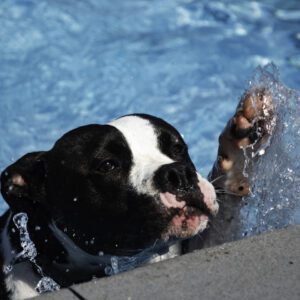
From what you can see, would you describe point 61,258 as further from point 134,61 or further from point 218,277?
point 134,61

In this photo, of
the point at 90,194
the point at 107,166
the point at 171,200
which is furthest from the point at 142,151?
the point at 171,200

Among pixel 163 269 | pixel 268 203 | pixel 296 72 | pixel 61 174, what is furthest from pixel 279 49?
pixel 163 269

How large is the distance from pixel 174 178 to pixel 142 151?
34 cm

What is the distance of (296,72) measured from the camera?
7539 millimetres

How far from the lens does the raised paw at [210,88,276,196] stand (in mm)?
4031

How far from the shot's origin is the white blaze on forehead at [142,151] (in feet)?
11.5

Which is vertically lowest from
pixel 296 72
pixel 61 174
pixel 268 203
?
pixel 296 72

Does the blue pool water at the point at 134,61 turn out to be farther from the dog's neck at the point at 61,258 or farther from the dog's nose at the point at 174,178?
the dog's nose at the point at 174,178

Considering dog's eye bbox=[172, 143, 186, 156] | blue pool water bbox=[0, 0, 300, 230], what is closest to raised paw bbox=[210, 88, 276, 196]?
dog's eye bbox=[172, 143, 186, 156]

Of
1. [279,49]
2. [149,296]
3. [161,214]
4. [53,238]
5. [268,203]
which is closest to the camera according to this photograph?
[149,296]

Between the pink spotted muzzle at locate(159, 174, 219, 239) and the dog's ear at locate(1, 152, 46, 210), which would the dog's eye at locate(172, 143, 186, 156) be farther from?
the dog's ear at locate(1, 152, 46, 210)

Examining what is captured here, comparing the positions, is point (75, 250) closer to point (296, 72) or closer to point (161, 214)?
point (161, 214)

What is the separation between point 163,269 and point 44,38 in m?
4.80

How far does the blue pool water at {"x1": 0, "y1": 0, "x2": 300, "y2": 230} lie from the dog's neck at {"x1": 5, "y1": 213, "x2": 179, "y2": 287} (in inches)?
109
